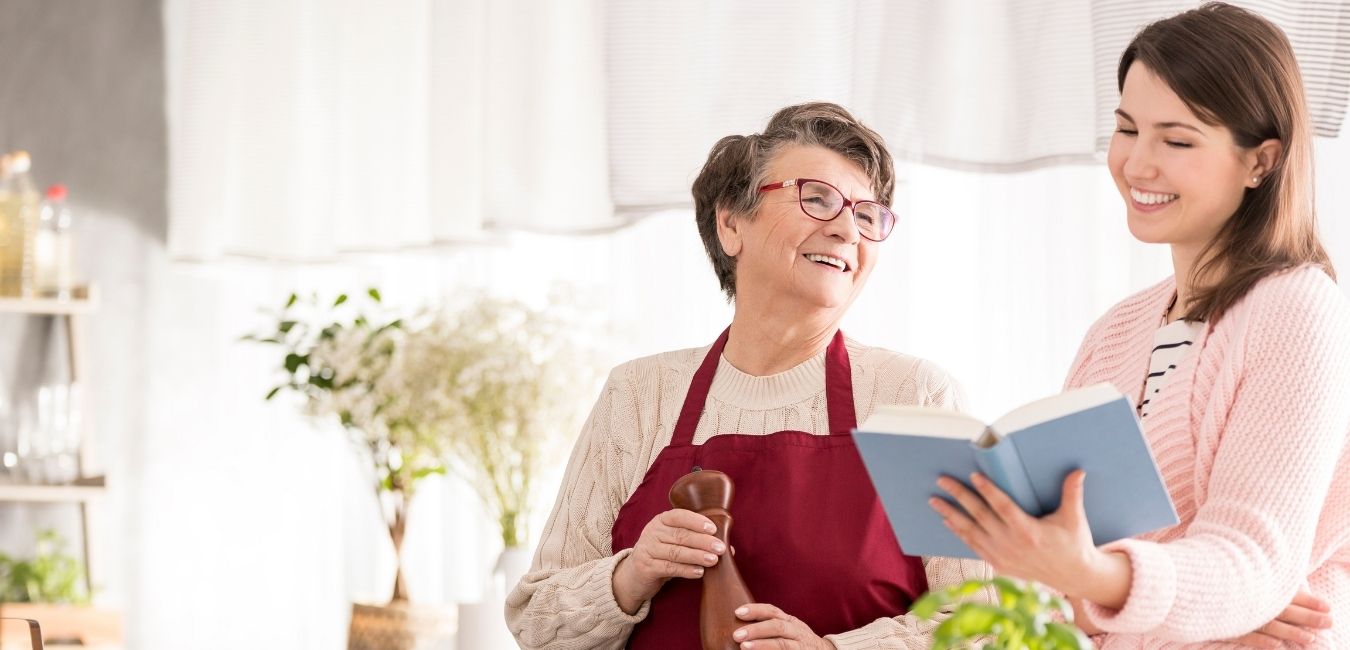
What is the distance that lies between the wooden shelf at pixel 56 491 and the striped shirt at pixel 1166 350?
2814mm

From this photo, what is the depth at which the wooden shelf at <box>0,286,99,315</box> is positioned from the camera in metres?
3.38

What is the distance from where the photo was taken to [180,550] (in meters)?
3.73

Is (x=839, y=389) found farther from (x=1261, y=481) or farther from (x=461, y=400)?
(x=461, y=400)

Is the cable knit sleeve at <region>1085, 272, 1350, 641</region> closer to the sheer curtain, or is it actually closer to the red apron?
the red apron

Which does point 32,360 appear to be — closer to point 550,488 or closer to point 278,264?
point 278,264

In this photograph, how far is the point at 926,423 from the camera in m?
1.07

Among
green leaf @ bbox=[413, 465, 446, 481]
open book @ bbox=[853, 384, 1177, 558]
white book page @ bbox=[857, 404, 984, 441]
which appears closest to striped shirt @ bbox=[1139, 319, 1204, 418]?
open book @ bbox=[853, 384, 1177, 558]

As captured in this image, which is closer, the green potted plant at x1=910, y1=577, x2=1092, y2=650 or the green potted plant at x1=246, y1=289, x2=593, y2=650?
the green potted plant at x1=910, y1=577, x2=1092, y2=650

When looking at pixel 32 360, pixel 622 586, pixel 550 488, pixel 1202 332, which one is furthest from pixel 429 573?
pixel 1202 332

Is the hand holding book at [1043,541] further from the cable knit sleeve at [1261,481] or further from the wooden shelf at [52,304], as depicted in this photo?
the wooden shelf at [52,304]

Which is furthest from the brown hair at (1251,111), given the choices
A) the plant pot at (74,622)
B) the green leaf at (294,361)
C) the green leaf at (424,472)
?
the plant pot at (74,622)

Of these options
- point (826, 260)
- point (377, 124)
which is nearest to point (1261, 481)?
point (826, 260)

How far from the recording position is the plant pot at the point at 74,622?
10.5 feet

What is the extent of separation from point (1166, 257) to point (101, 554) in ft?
9.88
